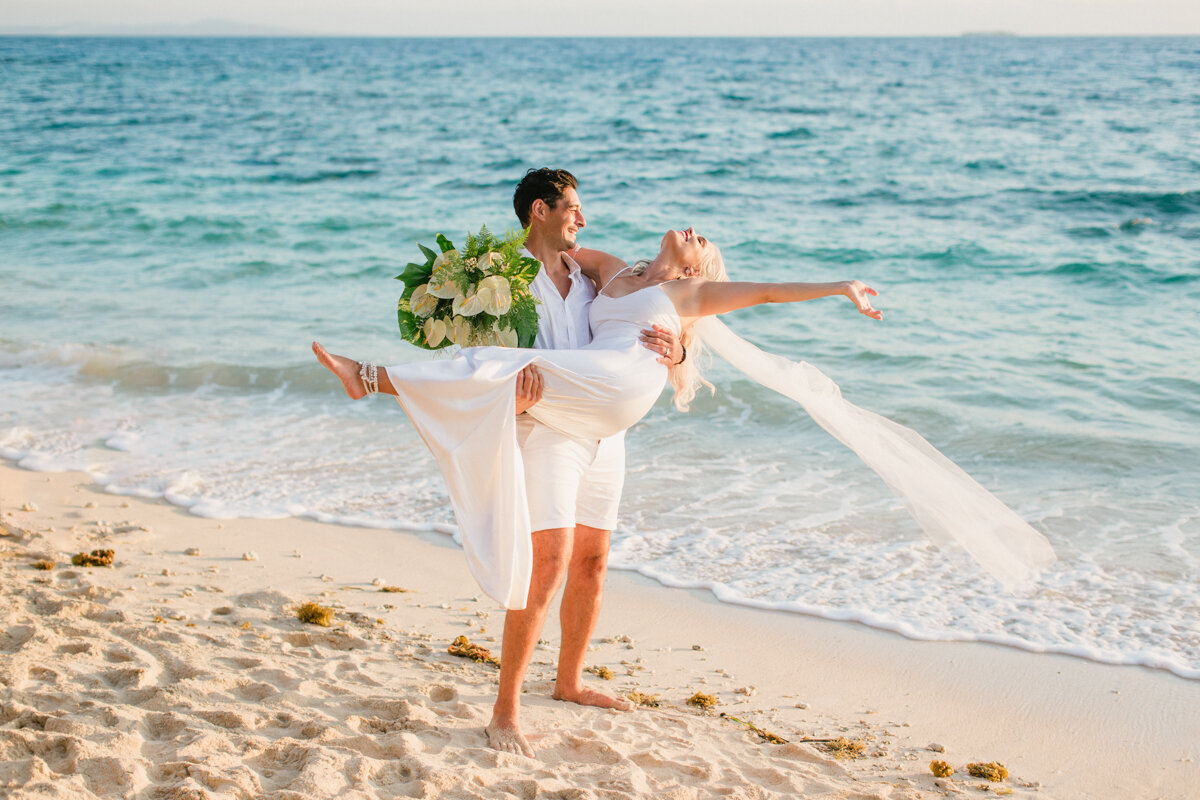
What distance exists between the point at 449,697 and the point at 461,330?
1440 millimetres

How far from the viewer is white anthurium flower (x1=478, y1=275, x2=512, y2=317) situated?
3613mm

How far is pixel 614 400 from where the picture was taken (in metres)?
3.67

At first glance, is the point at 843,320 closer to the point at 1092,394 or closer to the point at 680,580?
the point at 1092,394

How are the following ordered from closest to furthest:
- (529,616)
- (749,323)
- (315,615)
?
(529,616) → (315,615) → (749,323)

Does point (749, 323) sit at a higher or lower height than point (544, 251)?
lower

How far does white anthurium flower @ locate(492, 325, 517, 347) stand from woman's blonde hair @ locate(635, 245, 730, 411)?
0.70 metres

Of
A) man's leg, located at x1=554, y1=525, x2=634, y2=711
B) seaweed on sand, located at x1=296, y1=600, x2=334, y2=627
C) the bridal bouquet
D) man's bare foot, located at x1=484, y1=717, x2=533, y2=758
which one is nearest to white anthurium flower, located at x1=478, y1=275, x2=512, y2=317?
the bridal bouquet

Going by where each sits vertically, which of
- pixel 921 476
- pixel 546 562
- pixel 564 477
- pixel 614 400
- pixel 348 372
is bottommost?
pixel 546 562

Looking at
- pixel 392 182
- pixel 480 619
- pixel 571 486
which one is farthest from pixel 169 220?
pixel 571 486

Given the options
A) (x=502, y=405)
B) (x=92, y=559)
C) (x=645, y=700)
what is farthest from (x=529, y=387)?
(x=92, y=559)

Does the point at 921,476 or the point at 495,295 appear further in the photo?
the point at 921,476

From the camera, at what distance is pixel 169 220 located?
1672cm

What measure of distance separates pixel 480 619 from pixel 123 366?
20.0 feet

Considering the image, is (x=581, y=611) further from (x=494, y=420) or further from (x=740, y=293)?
(x=740, y=293)
